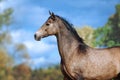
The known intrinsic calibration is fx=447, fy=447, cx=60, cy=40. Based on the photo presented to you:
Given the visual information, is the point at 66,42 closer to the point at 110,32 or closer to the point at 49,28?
the point at 49,28

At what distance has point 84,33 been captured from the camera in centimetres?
7219

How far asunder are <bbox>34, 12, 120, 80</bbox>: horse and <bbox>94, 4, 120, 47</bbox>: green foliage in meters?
37.5

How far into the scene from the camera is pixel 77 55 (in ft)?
45.4

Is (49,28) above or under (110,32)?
above

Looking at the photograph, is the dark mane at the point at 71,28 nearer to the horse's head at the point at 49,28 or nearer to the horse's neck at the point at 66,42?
the horse's neck at the point at 66,42

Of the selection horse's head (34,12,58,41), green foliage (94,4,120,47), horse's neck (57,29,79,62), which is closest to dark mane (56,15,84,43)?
horse's neck (57,29,79,62)

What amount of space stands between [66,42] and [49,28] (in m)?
0.72

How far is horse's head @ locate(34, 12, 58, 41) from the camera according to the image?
46.0 ft

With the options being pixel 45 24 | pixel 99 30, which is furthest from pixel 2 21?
pixel 45 24

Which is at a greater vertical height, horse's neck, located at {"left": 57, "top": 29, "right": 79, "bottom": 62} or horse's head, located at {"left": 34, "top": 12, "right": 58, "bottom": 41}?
horse's head, located at {"left": 34, "top": 12, "right": 58, "bottom": 41}

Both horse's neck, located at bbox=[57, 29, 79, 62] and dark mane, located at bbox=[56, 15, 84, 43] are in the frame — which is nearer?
horse's neck, located at bbox=[57, 29, 79, 62]

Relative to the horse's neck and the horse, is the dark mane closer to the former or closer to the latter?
the horse

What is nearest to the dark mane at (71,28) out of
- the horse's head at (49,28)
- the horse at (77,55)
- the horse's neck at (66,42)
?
the horse at (77,55)

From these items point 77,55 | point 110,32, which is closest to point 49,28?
point 77,55
